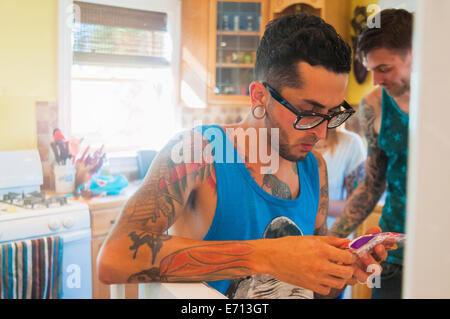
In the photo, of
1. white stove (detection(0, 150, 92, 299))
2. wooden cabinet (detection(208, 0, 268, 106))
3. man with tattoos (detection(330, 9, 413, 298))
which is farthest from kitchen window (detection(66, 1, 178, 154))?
man with tattoos (detection(330, 9, 413, 298))

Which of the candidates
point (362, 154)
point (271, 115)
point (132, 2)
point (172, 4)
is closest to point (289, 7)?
point (172, 4)

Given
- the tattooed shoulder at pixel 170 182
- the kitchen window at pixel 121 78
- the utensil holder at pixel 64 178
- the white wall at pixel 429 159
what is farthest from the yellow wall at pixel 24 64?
the white wall at pixel 429 159

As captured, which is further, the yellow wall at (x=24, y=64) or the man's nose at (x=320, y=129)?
the yellow wall at (x=24, y=64)

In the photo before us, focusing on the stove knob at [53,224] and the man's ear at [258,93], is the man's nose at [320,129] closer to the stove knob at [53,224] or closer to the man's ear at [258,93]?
the man's ear at [258,93]

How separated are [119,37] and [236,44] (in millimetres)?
592

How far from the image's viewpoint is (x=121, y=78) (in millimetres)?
1985

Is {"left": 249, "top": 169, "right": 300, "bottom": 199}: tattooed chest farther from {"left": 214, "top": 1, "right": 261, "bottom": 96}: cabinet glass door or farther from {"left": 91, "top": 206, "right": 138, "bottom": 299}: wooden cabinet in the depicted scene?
{"left": 214, "top": 1, "right": 261, "bottom": 96}: cabinet glass door

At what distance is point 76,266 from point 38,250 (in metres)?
0.21

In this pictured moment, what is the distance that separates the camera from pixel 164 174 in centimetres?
61

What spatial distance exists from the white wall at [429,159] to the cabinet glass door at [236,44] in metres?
1.94

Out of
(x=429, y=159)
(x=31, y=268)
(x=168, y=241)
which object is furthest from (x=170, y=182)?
(x=31, y=268)

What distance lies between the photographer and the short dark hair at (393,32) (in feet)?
2.79
